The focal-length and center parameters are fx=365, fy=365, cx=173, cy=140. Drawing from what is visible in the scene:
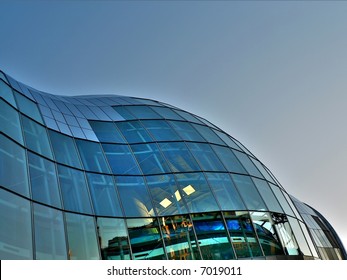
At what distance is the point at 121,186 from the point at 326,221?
30948 millimetres

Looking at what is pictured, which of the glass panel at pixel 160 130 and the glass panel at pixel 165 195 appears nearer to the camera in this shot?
the glass panel at pixel 165 195

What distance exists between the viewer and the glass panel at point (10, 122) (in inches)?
613

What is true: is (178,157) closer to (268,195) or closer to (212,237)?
(212,237)

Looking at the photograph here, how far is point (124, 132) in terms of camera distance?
22.8m

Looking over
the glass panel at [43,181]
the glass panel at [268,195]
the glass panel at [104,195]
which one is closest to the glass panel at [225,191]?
the glass panel at [268,195]

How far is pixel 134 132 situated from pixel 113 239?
8.09 m

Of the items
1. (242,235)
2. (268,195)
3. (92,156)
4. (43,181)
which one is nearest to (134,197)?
(92,156)

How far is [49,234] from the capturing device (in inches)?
551

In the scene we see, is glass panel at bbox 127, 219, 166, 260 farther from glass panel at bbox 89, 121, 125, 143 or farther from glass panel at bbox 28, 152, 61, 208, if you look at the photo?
glass panel at bbox 89, 121, 125, 143

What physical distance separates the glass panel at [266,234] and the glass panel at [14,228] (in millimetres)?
11271

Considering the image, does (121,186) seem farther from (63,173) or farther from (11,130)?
(11,130)

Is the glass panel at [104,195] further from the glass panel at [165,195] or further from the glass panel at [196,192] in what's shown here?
the glass panel at [196,192]
